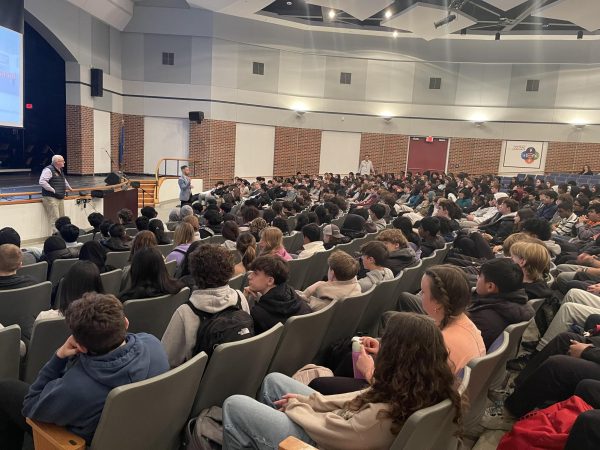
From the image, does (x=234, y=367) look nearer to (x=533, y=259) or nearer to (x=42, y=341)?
(x=42, y=341)

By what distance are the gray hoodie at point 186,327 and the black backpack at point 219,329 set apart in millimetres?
23

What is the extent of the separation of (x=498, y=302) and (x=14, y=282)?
331cm

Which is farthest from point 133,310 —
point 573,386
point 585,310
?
point 585,310

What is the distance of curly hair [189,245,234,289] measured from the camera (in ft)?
8.16

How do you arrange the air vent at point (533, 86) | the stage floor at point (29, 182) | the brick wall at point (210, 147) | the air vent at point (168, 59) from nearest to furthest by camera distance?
the stage floor at point (29, 182) < the air vent at point (168, 59) < the brick wall at point (210, 147) < the air vent at point (533, 86)

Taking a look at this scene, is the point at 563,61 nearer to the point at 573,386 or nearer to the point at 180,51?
the point at 180,51

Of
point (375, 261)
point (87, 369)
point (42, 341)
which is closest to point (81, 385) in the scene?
point (87, 369)

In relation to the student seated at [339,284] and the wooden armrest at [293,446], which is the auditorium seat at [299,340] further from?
the wooden armrest at [293,446]

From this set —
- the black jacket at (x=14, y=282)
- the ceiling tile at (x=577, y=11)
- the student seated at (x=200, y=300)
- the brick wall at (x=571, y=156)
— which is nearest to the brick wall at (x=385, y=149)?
the brick wall at (x=571, y=156)

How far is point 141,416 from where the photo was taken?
173cm

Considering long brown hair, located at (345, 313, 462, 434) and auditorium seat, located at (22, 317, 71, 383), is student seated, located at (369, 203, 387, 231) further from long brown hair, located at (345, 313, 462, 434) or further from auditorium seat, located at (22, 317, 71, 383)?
long brown hair, located at (345, 313, 462, 434)

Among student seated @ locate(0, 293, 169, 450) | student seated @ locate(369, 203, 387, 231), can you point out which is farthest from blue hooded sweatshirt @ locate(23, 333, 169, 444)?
student seated @ locate(369, 203, 387, 231)

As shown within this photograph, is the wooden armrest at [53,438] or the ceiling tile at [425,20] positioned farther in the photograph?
the ceiling tile at [425,20]

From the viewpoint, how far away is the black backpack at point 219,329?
2.33m
